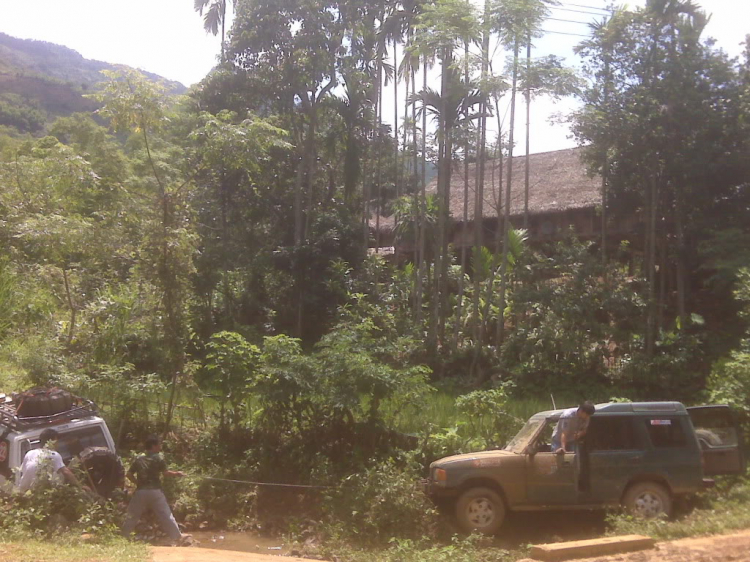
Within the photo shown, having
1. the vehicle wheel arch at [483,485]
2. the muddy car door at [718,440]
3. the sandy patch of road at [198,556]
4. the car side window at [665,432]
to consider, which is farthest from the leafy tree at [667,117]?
the sandy patch of road at [198,556]

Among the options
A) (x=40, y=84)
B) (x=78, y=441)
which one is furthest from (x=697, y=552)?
(x=40, y=84)

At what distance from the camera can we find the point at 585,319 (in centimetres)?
2030

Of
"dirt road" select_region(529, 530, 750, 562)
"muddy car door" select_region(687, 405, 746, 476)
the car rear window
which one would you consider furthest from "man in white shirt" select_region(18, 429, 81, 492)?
"muddy car door" select_region(687, 405, 746, 476)

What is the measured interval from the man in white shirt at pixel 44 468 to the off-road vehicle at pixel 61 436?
0.33 m

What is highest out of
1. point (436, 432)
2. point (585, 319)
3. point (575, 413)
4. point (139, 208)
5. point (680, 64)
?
point (680, 64)

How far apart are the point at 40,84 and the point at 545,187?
10698cm

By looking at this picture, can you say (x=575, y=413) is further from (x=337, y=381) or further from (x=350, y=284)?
(x=350, y=284)

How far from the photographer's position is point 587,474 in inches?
391

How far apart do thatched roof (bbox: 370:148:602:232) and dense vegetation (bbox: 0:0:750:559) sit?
1838mm

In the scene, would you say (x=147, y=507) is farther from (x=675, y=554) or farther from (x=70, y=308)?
(x=70, y=308)

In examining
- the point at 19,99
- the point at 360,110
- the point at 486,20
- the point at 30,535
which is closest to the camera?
the point at 30,535

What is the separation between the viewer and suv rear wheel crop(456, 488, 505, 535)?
998cm

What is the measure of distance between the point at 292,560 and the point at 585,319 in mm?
13985

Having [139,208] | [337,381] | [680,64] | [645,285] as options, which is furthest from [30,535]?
[680,64]
